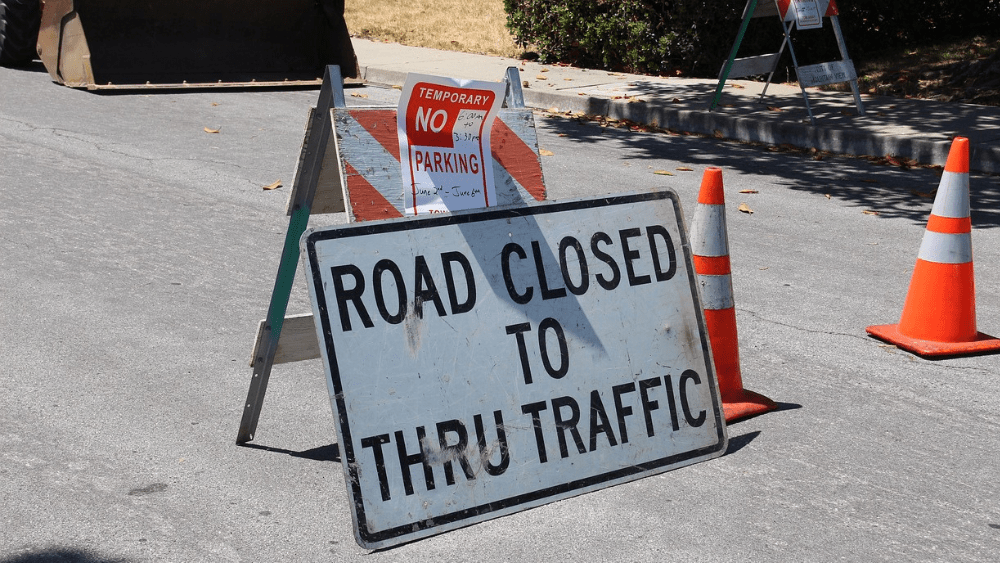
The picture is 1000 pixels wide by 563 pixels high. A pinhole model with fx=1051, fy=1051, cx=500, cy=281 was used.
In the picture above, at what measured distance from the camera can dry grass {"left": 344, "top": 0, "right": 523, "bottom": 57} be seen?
15.8m

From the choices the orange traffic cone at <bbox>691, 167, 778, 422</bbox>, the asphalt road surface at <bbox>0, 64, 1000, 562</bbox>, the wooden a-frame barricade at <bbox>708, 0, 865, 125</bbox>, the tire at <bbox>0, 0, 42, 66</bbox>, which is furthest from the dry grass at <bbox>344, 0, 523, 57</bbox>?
the orange traffic cone at <bbox>691, 167, 778, 422</bbox>

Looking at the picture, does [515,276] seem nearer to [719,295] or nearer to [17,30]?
[719,295]

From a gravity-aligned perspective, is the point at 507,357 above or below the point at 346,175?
below

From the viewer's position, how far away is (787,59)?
13375 mm

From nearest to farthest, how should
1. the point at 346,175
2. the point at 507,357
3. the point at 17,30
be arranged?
the point at 507,357 < the point at 346,175 < the point at 17,30

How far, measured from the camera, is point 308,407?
4.06 metres

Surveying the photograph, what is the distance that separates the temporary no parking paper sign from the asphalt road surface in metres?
1.01

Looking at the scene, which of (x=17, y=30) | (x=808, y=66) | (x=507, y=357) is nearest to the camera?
(x=507, y=357)

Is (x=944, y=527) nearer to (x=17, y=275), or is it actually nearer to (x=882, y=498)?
(x=882, y=498)

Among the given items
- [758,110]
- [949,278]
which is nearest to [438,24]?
[758,110]

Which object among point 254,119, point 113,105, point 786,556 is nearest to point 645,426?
point 786,556

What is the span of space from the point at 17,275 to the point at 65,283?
304 millimetres

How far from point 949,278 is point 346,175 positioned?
9.59ft

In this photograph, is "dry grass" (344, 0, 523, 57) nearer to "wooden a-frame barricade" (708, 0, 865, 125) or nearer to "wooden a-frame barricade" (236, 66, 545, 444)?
"wooden a-frame barricade" (708, 0, 865, 125)
